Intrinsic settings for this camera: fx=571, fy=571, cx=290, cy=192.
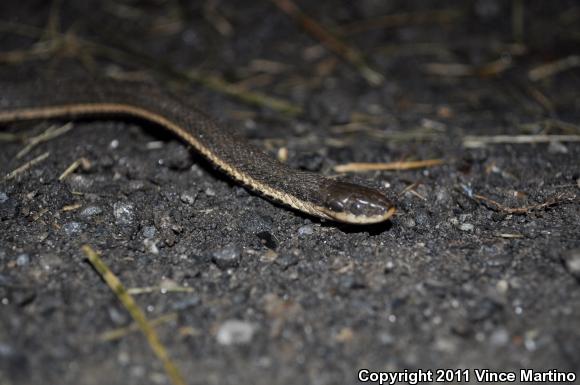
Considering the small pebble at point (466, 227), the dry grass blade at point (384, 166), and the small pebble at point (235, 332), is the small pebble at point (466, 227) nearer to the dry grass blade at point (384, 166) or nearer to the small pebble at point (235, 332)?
the dry grass blade at point (384, 166)

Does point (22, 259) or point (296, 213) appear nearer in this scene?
point (22, 259)

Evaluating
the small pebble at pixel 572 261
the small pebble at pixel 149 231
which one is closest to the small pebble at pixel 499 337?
the small pebble at pixel 572 261

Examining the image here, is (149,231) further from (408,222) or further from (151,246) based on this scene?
(408,222)

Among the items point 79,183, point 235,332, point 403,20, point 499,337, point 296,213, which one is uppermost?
point 403,20

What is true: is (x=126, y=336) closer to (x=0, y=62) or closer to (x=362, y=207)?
(x=362, y=207)

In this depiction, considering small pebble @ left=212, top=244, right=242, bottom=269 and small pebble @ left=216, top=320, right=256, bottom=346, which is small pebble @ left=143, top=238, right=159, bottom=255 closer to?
small pebble @ left=212, top=244, right=242, bottom=269

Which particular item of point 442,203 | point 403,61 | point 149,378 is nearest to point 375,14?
point 403,61

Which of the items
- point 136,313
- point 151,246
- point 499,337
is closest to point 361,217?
point 499,337

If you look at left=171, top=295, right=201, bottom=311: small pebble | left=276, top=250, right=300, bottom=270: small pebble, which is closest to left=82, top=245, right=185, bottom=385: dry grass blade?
left=171, top=295, right=201, bottom=311: small pebble
